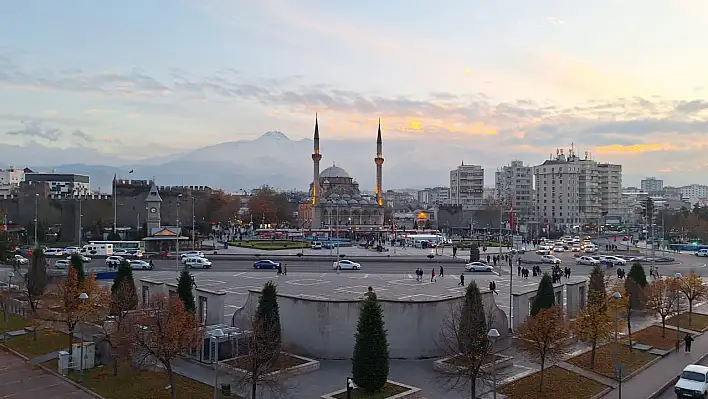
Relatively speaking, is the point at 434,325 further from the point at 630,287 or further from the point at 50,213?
the point at 50,213

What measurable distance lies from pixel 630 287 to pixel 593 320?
782 centimetres

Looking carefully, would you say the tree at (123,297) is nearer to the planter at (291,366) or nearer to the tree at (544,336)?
the planter at (291,366)

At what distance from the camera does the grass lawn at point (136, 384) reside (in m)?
15.8

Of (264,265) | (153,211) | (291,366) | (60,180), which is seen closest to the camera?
(291,366)

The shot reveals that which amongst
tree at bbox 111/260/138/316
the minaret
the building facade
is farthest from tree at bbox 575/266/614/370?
the building facade

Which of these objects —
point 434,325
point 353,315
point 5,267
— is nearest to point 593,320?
point 434,325

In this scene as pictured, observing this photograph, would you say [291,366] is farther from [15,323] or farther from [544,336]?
[15,323]

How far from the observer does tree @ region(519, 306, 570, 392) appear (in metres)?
16.4

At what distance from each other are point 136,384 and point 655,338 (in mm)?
19616

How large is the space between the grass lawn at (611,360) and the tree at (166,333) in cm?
1248

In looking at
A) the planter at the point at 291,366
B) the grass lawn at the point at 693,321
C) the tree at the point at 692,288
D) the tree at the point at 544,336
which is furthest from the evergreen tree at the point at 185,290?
the tree at the point at 692,288

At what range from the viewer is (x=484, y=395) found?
1573cm

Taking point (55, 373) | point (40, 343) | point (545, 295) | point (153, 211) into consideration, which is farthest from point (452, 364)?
point (153, 211)

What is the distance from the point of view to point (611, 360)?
64.6 ft
